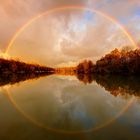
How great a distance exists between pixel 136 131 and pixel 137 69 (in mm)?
72884

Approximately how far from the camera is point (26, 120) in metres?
14.6

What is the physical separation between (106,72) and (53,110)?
3738 inches

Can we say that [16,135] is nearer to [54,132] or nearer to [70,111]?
[54,132]

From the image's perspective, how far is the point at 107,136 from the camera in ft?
36.9

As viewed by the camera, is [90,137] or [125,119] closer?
[90,137]

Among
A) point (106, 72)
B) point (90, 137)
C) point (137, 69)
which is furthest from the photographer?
point (106, 72)

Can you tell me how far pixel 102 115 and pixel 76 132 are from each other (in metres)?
4.61

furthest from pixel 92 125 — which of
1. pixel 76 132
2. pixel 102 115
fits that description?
pixel 102 115

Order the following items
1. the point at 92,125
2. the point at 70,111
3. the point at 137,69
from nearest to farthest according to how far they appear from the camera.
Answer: the point at 92,125 < the point at 70,111 < the point at 137,69

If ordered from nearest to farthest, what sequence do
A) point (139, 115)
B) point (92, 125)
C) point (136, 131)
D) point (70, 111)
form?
point (136, 131), point (92, 125), point (139, 115), point (70, 111)

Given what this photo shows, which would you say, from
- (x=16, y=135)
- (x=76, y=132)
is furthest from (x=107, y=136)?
(x=16, y=135)

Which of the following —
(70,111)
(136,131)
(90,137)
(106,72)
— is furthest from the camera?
(106,72)

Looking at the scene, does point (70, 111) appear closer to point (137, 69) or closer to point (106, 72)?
point (137, 69)

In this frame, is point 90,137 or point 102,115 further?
point 102,115
